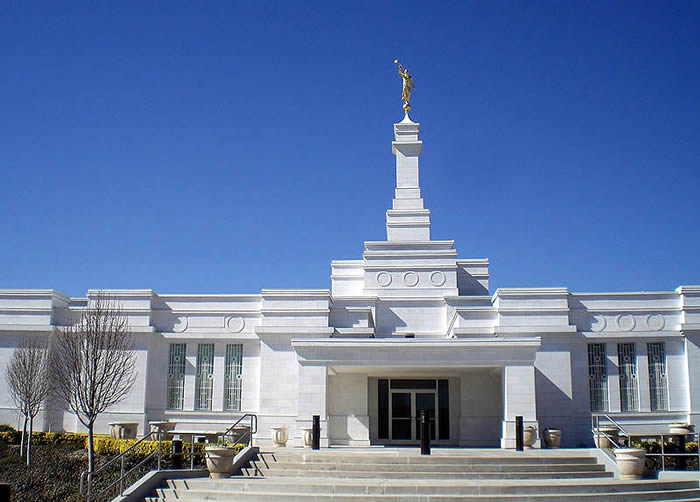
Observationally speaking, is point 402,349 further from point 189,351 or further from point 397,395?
point 189,351

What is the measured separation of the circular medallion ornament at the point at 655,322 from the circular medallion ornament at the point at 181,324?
17860 millimetres

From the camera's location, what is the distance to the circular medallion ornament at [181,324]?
30.9 metres

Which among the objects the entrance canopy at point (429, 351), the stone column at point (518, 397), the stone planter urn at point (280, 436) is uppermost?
the entrance canopy at point (429, 351)

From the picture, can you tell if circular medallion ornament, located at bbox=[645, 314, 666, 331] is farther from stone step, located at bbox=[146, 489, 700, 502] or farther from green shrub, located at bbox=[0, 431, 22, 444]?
green shrub, located at bbox=[0, 431, 22, 444]

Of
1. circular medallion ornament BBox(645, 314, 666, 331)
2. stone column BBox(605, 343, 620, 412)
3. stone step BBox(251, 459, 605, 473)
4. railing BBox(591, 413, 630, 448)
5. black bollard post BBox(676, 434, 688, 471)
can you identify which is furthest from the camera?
circular medallion ornament BBox(645, 314, 666, 331)

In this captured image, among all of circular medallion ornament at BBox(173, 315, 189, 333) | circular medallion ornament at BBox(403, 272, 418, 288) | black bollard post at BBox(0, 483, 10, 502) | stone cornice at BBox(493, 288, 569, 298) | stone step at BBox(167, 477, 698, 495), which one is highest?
circular medallion ornament at BBox(403, 272, 418, 288)

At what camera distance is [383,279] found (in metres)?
33.8

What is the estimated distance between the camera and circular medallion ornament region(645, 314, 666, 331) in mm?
29391

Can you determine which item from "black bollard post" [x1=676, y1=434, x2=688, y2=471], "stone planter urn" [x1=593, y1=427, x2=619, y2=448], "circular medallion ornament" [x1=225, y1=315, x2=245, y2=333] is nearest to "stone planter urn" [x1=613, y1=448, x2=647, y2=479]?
"black bollard post" [x1=676, y1=434, x2=688, y2=471]

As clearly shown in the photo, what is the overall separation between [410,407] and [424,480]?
27.1 feet

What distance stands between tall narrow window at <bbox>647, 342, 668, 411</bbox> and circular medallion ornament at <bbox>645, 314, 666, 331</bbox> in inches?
24.0

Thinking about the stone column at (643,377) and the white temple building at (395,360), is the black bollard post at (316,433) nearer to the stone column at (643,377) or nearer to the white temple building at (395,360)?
the white temple building at (395,360)

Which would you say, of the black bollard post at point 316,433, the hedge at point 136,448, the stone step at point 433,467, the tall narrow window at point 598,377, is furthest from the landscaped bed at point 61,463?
the tall narrow window at point 598,377

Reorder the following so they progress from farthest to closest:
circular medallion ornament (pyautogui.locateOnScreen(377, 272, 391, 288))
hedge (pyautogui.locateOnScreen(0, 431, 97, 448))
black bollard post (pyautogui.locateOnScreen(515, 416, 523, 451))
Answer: circular medallion ornament (pyautogui.locateOnScreen(377, 272, 391, 288)) → hedge (pyautogui.locateOnScreen(0, 431, 97, 448)) → black bollard post (pyautogui.locateOnScreen(515, 416, 523, 451))
